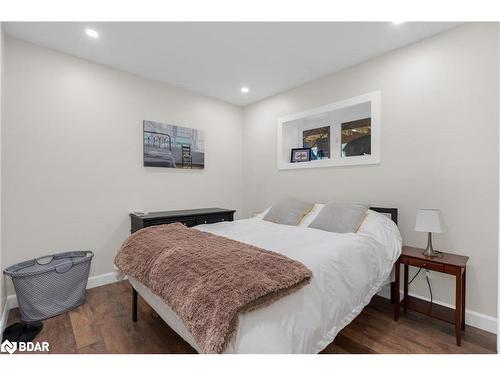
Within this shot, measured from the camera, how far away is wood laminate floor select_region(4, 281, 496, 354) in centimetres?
173

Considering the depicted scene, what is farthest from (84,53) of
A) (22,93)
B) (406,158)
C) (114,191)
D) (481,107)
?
(481,107)

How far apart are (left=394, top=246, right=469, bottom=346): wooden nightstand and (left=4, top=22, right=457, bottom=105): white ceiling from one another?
2039mm

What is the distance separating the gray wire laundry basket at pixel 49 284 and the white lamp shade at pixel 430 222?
3.15 m

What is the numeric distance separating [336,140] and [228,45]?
6.15 feet

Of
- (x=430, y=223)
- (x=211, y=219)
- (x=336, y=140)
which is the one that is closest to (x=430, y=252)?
(x=430, y=223)

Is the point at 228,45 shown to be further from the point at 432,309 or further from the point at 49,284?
the point at 432,309

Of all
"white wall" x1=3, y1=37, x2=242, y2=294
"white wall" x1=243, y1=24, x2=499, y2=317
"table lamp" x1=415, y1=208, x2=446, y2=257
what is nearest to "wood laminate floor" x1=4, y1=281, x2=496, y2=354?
"white wall" x1=243, y1=24, x2=499, y2=317

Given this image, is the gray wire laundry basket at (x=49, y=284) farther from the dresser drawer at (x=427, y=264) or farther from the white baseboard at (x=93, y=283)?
the dresser drawer at (x=427, y=264)

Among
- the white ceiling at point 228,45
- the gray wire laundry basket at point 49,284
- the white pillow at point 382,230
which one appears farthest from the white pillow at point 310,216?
the gray wire laundry basket at point 49,284

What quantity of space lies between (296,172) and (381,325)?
80.9 inches

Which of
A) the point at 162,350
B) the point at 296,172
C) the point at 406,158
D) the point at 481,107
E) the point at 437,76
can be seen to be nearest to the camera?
the point at 162,350

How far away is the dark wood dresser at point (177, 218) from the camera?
2730 millimetres

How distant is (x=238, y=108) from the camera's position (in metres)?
4.25

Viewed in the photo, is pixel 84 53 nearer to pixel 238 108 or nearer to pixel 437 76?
pixel 238 108
